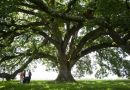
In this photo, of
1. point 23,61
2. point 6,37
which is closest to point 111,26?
point 6,37

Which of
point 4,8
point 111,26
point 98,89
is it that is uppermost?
point 4,8

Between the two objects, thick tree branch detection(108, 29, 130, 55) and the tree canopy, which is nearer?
thick tree branch detection(108, 29, 130, 55)

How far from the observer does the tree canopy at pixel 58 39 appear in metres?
32.1

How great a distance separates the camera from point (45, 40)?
41344 mm

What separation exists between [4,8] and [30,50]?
15969 millimetres

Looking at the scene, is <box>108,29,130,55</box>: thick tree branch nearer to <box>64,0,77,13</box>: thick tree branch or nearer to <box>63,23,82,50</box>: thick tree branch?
<box>64,0,77,13</box>: thick tree branch

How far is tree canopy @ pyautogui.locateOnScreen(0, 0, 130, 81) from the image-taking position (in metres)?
32.1

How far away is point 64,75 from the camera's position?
4050 centimetres

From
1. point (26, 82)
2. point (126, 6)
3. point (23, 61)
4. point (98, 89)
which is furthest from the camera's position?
point (23, 61)

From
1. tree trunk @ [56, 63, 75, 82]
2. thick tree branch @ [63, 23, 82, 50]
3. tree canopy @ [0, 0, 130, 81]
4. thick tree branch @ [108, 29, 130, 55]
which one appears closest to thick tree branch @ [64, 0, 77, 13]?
tree canopy @ [0, 0, 130, 81]

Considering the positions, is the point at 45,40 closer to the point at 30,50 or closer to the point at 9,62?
the point at 30,50

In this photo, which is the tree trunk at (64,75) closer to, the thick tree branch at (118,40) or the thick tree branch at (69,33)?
the thick tree branch at (69,33)

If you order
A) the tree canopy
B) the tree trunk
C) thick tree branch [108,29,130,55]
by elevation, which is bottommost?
the tree trunk

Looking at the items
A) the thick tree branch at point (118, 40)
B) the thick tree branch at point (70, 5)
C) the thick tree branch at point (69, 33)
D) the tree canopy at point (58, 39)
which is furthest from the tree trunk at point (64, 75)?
the thick tree branch at point (118, 40)
